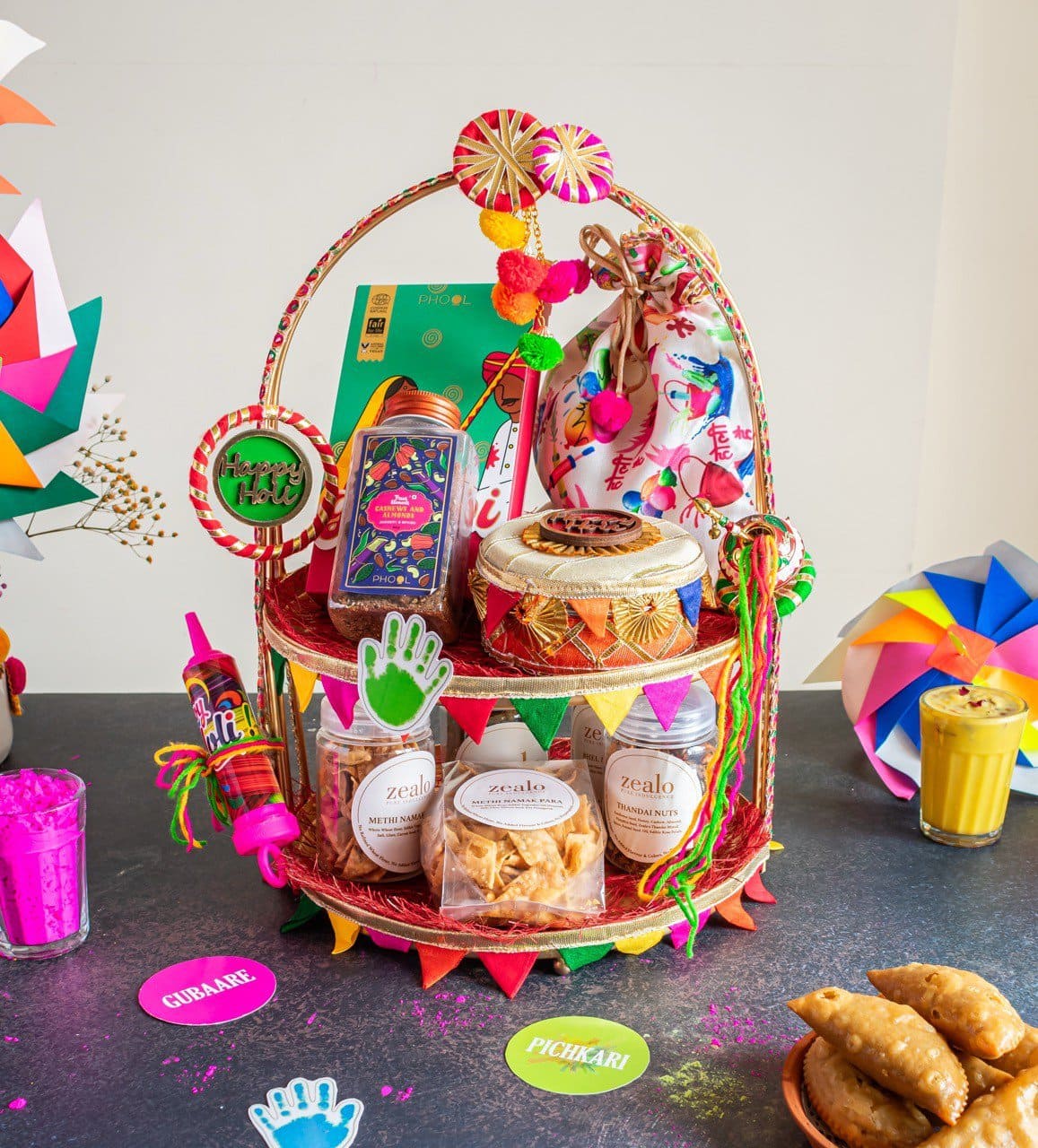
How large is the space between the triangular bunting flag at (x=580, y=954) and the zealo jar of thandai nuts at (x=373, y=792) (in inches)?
6.0

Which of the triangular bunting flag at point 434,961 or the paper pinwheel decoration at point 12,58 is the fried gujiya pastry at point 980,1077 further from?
the paper pinwheel decoration at point 12,58

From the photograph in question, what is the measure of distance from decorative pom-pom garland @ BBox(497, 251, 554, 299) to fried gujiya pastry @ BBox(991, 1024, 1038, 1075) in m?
0.70

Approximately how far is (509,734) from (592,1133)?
0.36 metres

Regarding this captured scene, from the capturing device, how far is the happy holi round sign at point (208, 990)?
92 cm

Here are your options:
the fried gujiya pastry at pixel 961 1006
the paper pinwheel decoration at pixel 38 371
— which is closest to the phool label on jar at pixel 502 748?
the fried gujiya pastry at pixel 961 1006

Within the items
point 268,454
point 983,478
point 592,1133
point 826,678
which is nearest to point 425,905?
point 592,1133

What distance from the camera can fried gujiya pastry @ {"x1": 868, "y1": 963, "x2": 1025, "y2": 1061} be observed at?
73cm

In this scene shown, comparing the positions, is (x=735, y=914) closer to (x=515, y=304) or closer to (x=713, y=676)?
(x=713, y=676)

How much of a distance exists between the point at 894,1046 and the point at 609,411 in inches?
24.6

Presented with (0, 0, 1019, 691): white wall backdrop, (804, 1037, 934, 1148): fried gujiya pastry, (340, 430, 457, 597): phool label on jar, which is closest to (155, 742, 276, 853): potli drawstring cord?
(340, 430, 457, 597): phool label on jar

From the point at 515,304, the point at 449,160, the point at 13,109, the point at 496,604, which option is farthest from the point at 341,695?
the point at 449,160

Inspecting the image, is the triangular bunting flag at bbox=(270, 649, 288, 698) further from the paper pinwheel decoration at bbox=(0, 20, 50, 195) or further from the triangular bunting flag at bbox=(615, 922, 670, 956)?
the paper pinwheel decoration at bbox=(0, 20, 50, 195)

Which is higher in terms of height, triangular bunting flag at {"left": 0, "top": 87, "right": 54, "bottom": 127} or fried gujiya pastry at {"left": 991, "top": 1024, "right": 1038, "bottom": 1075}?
triangular bunting flag at {"left": 0, "top": 87, "right": 54, "bottom": 127}

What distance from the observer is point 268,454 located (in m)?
1.01
